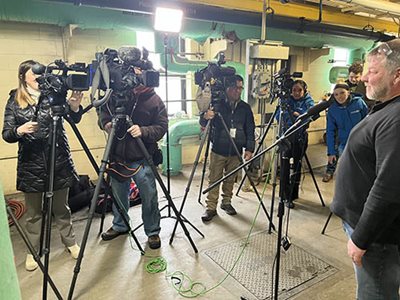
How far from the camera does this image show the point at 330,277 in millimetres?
2072

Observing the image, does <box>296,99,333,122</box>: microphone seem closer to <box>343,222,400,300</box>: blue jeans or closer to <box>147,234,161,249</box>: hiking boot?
<box>343,222,400,300</box>: blue jeans

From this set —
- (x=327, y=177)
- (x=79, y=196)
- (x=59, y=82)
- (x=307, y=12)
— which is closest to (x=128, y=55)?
(x=59, y=82)

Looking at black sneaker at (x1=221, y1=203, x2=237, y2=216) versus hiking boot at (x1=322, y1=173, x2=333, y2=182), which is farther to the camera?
hiking boot at (x1=322, y1=173, x2=333, y2=182)

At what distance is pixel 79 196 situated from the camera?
316cm

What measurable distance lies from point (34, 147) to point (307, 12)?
4.66m

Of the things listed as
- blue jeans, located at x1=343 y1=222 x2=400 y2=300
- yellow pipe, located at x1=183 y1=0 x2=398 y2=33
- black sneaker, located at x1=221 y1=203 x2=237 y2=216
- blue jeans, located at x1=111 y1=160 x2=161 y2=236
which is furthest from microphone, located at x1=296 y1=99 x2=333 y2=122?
yellow pipe, located at x1=183 y1=0 x2=398 y2=33

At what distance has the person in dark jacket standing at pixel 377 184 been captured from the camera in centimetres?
96

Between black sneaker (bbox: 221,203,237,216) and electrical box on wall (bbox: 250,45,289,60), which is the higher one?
electrical box on wall (bbox: 250,45,289,60)

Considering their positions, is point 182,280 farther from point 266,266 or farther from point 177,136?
point 177,136

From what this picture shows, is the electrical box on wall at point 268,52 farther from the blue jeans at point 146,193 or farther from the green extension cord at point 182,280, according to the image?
the green extension cord at point 182,280

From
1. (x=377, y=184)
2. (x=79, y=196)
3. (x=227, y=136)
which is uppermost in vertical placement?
(x=377, y=184)

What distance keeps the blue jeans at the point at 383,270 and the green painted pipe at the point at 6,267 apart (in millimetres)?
1119

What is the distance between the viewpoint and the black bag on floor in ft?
10.2

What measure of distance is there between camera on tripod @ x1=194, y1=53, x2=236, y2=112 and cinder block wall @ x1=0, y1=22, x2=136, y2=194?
5.95ft
